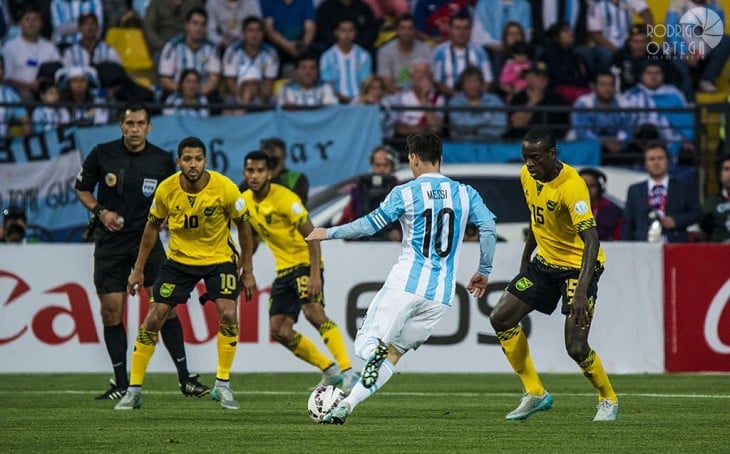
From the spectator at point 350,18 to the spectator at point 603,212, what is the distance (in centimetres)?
476

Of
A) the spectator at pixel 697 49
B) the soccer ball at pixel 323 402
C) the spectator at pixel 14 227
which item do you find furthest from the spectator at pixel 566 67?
the soccer ball at pixel 323 402

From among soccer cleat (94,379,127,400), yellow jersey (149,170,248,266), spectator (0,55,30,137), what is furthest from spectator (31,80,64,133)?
yellow jersey (149,170,248,266)

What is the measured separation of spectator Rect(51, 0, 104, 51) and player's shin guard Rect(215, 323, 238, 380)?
960cm

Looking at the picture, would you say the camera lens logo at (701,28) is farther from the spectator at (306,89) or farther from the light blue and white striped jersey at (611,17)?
the spectator at (306,89)

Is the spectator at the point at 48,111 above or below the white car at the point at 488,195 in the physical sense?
above

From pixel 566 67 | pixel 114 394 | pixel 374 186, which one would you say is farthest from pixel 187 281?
pixel 566 67

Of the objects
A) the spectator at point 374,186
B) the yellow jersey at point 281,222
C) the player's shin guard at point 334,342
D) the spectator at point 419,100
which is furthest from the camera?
the spectator at point 419,100

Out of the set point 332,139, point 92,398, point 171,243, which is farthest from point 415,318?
point 332,139

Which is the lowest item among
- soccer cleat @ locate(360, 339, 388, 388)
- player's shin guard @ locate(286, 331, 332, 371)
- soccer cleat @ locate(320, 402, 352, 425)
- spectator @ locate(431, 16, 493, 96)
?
player's shin guard @ locate(286, 331, 332, 371)

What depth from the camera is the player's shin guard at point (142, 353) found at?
36.5 ft

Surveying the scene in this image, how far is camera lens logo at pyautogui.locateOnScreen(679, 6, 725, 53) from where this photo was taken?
1958 cm

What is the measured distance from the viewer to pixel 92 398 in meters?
12.2

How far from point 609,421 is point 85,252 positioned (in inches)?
285
